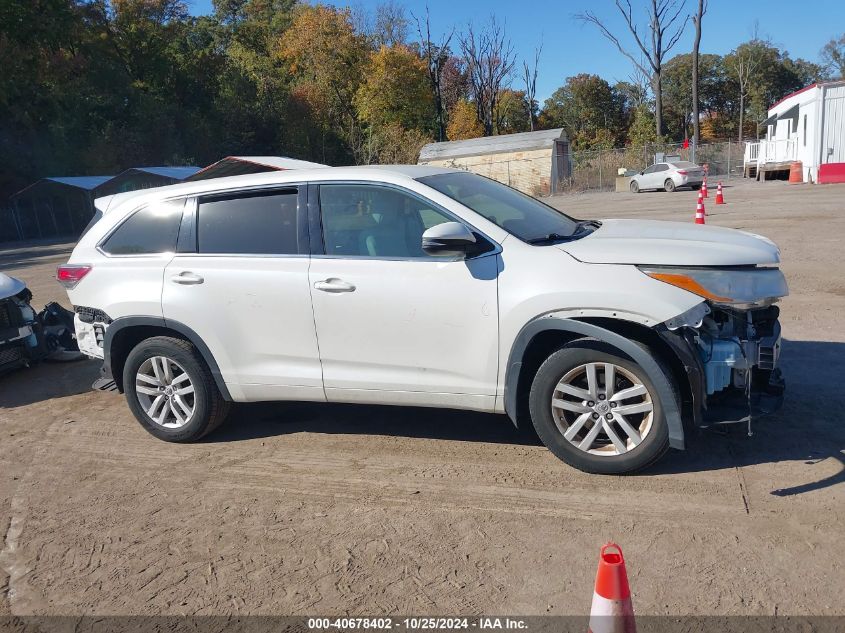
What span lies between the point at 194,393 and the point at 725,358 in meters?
3.45

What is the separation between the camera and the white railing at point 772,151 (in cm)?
3244

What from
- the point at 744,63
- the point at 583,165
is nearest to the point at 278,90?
the point at 583,165

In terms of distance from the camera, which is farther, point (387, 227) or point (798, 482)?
point (387, 227)

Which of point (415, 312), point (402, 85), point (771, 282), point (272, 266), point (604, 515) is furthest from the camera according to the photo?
point (402, 85)

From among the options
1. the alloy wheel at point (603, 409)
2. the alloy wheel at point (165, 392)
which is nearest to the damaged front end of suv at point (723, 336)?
the alloy wheel at point (603, 409)

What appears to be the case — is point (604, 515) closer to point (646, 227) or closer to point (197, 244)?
point (646, 227)

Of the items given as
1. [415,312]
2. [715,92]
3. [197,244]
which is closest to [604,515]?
[415,312]

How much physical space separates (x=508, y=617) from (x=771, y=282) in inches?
93.1

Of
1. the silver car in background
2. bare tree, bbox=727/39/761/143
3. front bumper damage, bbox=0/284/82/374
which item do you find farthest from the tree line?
front bumper damage, bbox=0/284/82/374

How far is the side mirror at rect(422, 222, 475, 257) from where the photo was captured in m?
4.11

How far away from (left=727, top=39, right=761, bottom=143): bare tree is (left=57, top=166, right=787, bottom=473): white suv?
6798 centimetres

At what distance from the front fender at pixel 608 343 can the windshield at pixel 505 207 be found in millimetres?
572

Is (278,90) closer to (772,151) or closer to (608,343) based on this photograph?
(772,151)

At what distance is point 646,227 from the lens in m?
4.73
